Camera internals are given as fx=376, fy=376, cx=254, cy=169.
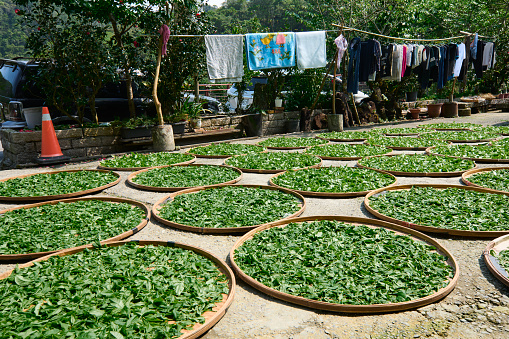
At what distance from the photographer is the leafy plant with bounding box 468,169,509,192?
12.8ft

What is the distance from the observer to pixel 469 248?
8.80 feet

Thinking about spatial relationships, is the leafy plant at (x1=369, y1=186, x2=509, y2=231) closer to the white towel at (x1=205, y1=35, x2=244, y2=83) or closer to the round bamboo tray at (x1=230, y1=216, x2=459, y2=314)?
the round bamboo tray at (x1=230, y1=216, x2=459, y2=314)

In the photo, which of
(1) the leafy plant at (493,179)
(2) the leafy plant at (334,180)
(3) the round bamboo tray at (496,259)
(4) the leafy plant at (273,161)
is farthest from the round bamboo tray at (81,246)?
(1) the leafy plant at (493,179)

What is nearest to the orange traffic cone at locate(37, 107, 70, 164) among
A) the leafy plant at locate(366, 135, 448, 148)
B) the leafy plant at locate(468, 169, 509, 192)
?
the leafy plant at locate(366, 135, 448, 148)

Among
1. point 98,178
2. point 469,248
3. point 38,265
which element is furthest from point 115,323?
point 98,178

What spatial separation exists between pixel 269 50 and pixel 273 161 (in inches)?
150

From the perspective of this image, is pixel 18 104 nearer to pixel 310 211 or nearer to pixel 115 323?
pixel 310 211

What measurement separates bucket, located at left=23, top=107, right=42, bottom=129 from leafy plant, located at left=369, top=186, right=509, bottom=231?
591 centimetres

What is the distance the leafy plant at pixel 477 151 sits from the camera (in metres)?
5.31

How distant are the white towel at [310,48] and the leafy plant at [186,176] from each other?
14.9 feet

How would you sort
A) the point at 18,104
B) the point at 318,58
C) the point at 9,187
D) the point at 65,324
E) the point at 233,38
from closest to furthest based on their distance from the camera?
the point at 65,324, the point at 9,187, the point at 18,104, the point at 233,38, the point at 318,58

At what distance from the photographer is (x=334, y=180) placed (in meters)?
4.29

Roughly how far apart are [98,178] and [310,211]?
113 inches

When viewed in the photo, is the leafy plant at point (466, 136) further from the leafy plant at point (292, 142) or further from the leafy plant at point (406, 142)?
the leafy plant at point (292, 142)
